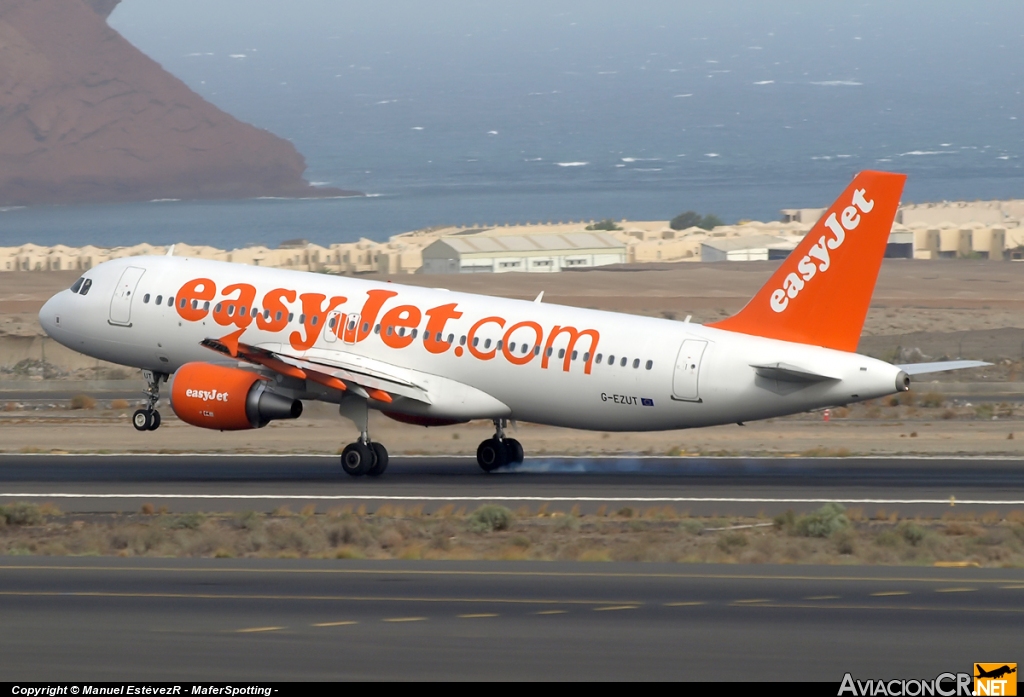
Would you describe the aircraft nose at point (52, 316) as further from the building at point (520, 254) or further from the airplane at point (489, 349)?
the building at point (520, 254)

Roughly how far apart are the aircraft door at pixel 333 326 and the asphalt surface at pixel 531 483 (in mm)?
3281

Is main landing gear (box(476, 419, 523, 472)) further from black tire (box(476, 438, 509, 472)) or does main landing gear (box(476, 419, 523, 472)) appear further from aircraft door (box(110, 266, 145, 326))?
aircraft door (box(110, 266, 145, 326))

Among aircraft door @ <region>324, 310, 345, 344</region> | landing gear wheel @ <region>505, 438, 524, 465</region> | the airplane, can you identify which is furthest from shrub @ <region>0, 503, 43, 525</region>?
landing gear wheel @ <region>505, 438, 524, 465</region>

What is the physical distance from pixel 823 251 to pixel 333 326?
1180 centimetres

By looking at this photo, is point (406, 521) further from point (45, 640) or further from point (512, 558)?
point (45, 640)

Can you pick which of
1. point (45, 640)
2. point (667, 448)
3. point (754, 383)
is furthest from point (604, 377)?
point (45, 640)

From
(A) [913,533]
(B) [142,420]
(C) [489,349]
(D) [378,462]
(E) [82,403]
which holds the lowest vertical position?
(A) [913,533]

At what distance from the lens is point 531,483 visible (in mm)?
35375

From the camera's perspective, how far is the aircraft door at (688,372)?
1341 inches

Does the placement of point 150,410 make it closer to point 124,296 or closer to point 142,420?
point 142,420

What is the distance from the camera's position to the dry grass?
82.8 ft

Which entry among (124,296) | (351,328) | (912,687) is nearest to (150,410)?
(124,296)

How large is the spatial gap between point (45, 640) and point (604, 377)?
19203 mm

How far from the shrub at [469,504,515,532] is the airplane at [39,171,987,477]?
705 centimetres
